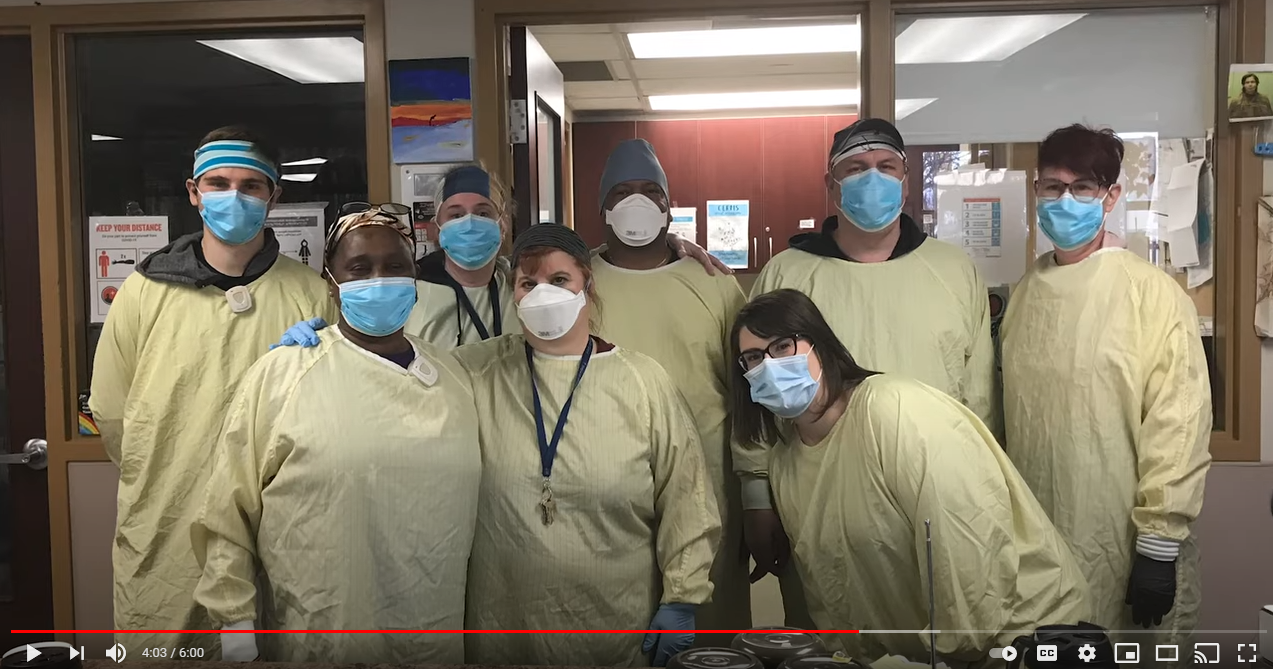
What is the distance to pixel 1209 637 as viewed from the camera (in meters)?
1.23

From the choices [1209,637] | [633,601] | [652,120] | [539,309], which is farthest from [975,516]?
[652,120]

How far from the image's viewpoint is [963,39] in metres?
2.24

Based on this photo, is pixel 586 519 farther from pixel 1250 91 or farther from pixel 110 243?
pixel 1250 91

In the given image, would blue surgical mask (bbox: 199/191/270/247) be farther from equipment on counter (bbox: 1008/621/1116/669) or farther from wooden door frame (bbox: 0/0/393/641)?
equipment on counter (bbox: 1008/621/1116/669)

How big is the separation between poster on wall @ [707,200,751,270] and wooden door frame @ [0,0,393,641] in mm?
2572

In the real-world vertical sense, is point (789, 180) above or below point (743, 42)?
below

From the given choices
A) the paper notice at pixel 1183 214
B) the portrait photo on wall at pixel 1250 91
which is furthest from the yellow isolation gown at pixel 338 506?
the portrait photo on wall at pixel 1250 91

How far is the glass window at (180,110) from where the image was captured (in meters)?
2.31

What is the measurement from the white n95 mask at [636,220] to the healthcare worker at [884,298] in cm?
28

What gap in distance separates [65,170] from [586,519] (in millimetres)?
1923

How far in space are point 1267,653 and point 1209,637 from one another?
10 cm

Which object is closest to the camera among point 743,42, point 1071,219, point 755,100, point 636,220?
point 1071,219

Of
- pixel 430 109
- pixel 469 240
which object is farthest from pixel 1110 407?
pixel 430 109

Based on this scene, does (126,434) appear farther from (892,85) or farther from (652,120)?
(652,120)
